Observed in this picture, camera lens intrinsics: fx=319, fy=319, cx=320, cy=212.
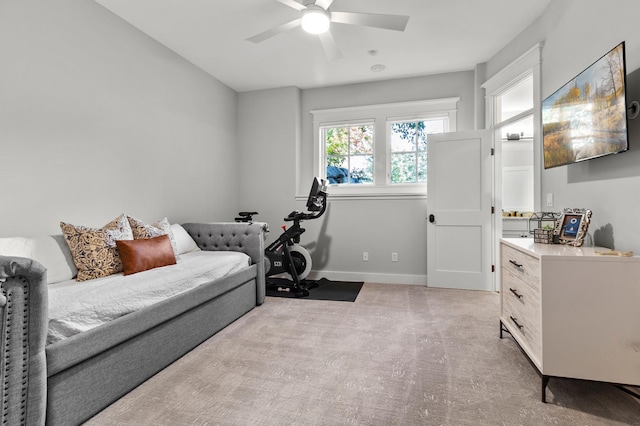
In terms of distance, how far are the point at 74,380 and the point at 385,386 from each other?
62.4 inches

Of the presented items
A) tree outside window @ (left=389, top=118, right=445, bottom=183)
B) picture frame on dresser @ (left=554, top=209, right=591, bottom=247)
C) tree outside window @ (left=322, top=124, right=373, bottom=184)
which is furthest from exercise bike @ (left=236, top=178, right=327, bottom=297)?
picture frame on dresser @ (left=554, top=209, right=591, bottom=247)

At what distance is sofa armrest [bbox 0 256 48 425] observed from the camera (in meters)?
1.24

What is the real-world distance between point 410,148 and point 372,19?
2.30 m

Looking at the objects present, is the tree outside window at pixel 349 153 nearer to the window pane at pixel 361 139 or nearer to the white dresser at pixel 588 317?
the window pane at pixel 361 139

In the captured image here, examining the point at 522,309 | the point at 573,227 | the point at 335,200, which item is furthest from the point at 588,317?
the point at 335,200

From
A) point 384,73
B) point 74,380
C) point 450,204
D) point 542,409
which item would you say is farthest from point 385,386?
point 384,73

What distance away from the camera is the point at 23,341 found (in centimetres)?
129

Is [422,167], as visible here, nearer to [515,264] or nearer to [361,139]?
[361,139]

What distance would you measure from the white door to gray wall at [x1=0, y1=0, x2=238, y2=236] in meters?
3.04

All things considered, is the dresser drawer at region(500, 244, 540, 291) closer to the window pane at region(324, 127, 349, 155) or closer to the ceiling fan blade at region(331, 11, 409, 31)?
the ceiling fan blade at region(331, 11, 409, 31)

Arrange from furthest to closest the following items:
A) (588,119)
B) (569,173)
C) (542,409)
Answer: (569,173), (588,119), (542,409)

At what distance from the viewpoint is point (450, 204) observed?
161 inches

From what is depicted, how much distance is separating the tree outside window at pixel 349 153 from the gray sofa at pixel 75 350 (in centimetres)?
279

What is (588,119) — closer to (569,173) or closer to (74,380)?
(569,173)
